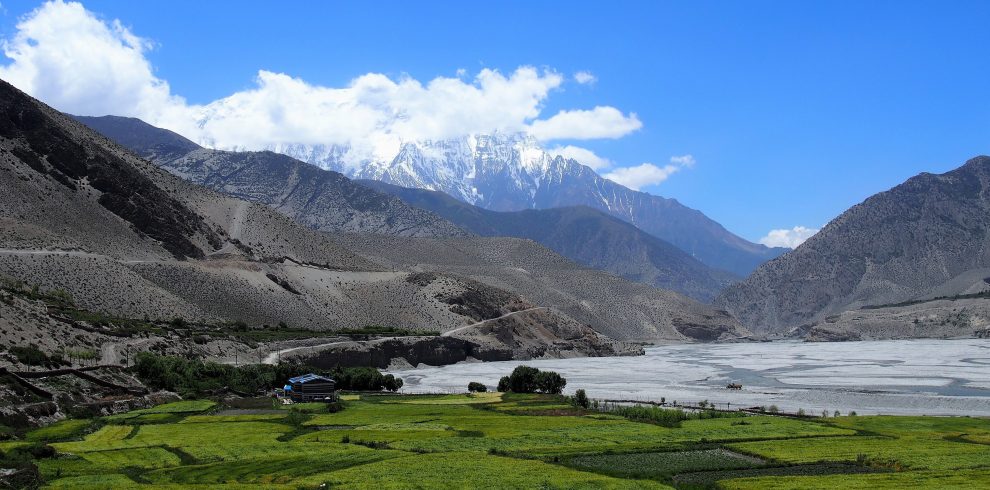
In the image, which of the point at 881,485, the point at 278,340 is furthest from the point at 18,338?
the point at 881,485

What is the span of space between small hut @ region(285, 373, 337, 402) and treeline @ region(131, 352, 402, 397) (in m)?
8.94

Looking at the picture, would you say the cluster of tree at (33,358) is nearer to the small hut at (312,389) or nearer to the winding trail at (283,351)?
the small hut at (312,389)

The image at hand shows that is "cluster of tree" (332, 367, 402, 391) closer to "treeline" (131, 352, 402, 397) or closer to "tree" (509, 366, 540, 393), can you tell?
"treeline" (131, 352, 402, 397)

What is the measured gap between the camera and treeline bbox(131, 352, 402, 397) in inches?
3162

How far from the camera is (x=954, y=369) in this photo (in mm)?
121125

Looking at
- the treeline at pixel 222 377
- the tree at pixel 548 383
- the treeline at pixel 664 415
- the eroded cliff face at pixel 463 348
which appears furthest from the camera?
the eroded cliff face at pixel 463 348

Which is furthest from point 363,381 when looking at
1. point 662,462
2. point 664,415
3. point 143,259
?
point 143,259

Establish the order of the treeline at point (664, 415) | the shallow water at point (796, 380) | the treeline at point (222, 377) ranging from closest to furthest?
the treeline at point (664, 415)
the treeline at point (222, 377)
the shallow water at point (796, 380)

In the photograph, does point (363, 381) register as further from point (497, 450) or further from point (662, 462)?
point (662, 462)

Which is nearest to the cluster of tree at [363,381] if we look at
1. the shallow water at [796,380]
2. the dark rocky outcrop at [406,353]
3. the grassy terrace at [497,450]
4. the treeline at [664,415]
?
the shallow water at [796,380]

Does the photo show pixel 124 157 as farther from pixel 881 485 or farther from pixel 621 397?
pixel 881 485

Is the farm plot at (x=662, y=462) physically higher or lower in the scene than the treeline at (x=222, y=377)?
lower

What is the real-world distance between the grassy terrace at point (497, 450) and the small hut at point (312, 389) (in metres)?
7.94

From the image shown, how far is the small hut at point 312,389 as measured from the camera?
7600 centimetres
